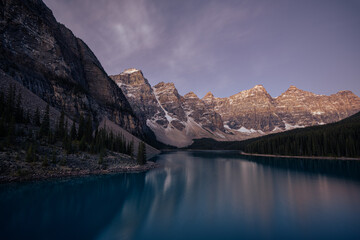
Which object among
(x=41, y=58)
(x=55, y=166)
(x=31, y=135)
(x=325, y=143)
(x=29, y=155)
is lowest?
(x=55, y=166)

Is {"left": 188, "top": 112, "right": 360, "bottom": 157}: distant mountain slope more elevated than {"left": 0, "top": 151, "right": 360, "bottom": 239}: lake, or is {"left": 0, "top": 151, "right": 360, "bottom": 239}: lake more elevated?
{"left": 188, "top": 112, "right": 360, "bottom": 157}: distant mountain slope

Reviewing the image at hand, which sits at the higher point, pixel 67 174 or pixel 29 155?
pixel 29 155

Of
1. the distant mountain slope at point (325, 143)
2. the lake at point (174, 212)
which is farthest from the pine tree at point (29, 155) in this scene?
the distant mountain slope at point (325, 143)

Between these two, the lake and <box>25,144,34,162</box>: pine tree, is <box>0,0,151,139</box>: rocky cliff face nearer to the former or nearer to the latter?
<box>25,144,34,162</box>: pine tree

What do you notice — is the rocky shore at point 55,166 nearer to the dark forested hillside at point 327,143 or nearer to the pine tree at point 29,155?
the pine tree at point 29,155

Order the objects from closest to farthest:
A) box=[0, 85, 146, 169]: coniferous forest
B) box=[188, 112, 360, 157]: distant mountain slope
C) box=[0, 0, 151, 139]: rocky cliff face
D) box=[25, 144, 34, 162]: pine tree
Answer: box=[25, 144, 34, 162]: pine tree < box=[0, 85, 146, 169]: coniferous forest < box=[0, 0, 151, 139]: rocky cliff face < box=[188, 112, 360, 157]: distant mountain slope

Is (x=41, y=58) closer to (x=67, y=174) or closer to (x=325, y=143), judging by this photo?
(x=67, y=174)

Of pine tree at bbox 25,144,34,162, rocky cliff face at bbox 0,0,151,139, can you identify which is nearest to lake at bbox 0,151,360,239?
pine tree at bbox 25,144,34,162

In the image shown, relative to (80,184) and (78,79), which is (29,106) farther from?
(78,79)

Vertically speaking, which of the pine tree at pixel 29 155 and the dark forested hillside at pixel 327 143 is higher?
the dark forested hillside at pixel 327 143

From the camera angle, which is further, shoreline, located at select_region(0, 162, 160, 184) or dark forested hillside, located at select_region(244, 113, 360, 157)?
dark forested hillside, located at select_region(244, 113, 360, 157)

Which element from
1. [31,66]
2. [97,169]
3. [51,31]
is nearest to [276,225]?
[97,169]

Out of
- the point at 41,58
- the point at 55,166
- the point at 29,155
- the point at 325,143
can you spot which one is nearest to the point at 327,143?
the point at 325,143

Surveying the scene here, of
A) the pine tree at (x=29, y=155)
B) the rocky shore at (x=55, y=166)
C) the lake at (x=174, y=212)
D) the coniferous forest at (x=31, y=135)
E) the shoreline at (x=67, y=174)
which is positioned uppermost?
the coniferous forest at (x=31, y=135)
